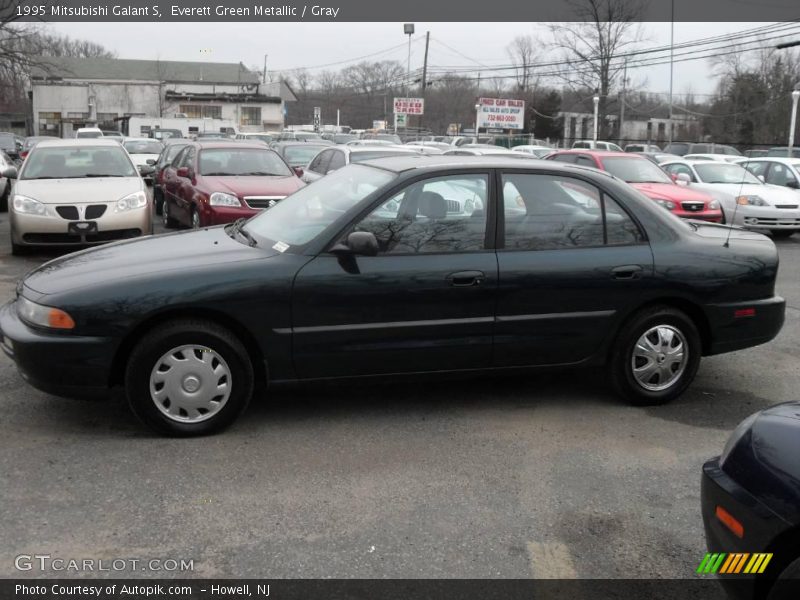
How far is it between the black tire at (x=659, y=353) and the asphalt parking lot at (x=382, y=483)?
11cm

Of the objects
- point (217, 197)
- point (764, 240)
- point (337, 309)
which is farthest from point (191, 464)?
point (217, 197)

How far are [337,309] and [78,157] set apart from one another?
810 cm

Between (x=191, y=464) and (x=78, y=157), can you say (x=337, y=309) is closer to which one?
(x=191, y=464)

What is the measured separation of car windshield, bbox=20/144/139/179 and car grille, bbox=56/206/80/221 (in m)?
1.13

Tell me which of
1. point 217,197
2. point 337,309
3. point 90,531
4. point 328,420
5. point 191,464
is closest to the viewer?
point 90,531

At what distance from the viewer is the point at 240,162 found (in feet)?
38.2

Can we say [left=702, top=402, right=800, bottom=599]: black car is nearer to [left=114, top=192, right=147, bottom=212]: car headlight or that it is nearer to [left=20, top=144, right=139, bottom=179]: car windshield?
[left=114, top=192, right=147, bottom=212]: car headlight

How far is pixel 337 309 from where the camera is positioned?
14.2 ft

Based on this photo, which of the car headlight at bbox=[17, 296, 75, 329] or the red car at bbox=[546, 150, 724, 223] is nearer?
the car headlight at bbox=[17, 296, 75, 329]

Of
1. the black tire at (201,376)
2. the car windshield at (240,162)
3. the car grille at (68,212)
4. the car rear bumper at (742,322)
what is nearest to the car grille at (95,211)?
the car grille at (68,212)

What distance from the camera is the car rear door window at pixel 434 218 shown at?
178 inches

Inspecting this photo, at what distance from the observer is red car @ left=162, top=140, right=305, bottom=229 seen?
1030 cm

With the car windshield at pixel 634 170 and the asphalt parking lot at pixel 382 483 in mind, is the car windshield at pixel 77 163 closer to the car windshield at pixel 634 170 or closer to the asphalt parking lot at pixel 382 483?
the asphalt parking lot at pixel 382 483

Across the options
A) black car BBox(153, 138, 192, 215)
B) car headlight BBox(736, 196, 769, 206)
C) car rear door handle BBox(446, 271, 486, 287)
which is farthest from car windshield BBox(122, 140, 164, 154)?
car rear door handle BBox(446, 271, 486, 287)
